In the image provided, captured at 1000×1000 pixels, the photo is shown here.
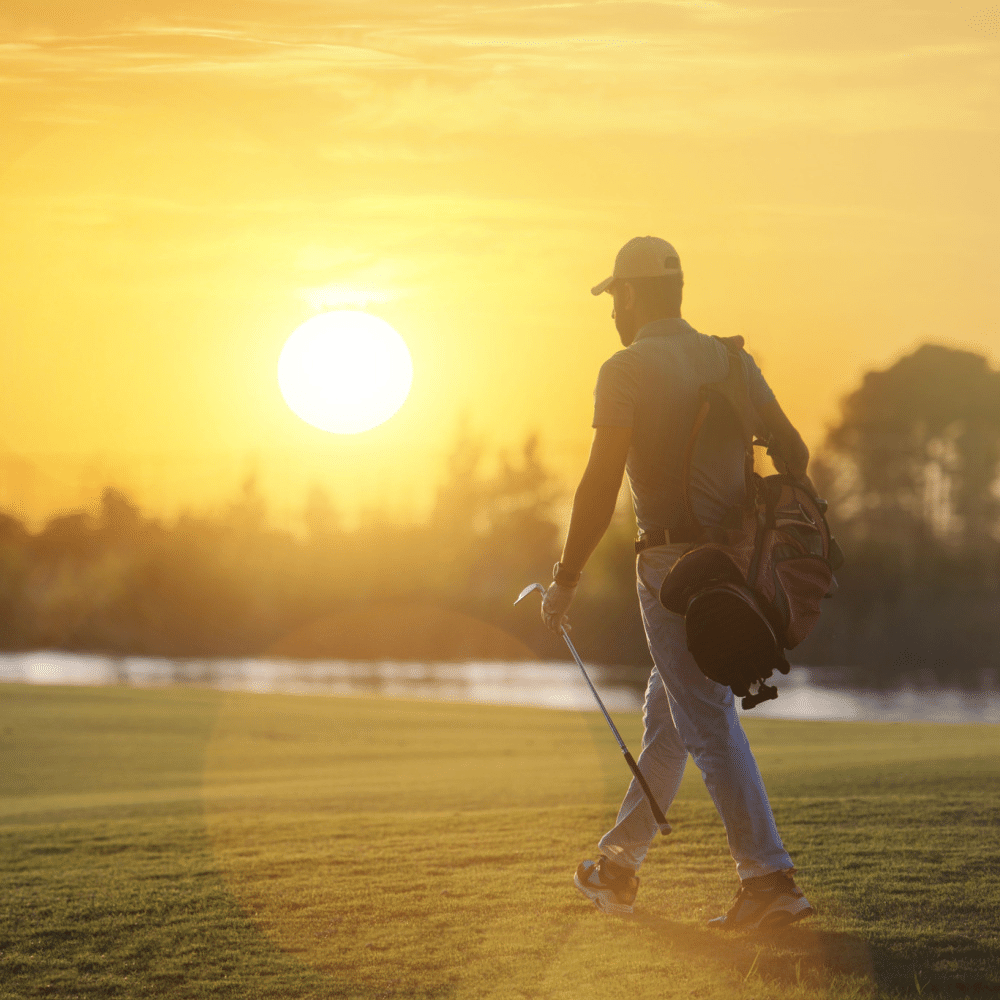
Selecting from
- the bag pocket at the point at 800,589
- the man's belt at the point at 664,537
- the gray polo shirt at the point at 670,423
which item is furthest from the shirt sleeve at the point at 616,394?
the bag pocket at the point at 800,589

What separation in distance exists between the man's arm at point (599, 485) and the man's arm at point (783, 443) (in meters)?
0.57

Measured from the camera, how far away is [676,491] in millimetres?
4992

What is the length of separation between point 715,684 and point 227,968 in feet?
7.00

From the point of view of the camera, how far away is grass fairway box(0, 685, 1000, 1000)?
15.7ft

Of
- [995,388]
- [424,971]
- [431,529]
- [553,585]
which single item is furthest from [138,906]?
[431,529]

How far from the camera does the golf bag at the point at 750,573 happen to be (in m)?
4.67

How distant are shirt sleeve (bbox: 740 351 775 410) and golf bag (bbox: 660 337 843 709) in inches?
1.6

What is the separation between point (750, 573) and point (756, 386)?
2.50 ft

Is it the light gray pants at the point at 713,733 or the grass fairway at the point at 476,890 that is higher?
the light gray pants at the point at 713,733

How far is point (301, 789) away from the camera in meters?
12.5

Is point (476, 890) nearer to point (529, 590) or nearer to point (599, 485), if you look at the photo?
point (529, 590)

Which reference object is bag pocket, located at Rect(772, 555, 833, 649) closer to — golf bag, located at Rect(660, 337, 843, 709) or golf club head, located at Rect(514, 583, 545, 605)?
golf bag, located at Rect(660, 337, 843, 709)

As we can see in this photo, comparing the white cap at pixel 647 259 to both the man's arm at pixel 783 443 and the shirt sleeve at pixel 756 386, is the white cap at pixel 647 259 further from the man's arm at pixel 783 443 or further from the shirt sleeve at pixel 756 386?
the man's arm at pixel 783 443

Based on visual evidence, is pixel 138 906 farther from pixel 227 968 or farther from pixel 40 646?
pixel 40 646
